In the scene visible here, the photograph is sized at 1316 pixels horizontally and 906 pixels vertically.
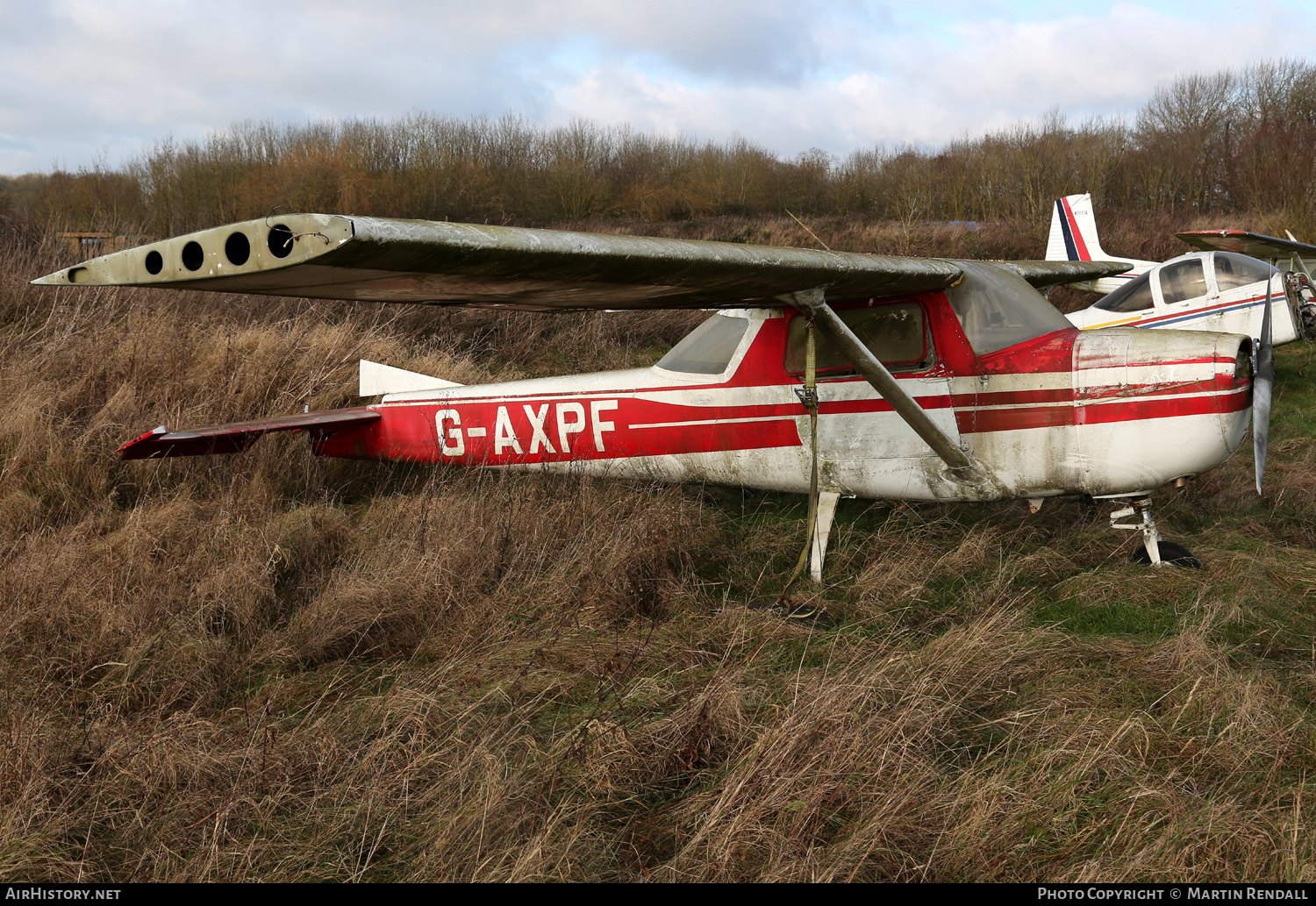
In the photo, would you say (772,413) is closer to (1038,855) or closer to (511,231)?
(511,231)

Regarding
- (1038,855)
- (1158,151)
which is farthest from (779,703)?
(1158,151)

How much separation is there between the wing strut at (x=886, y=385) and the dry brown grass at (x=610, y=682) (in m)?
0.58

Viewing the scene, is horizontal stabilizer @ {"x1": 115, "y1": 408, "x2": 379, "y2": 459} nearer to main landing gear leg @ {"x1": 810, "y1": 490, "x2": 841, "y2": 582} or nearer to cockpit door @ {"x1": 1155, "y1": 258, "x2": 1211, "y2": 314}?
main landing gear leg @ {"x1": 810, "y1": 490, "x2": 841, "y2": 582}

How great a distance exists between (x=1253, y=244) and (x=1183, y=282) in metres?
2.72

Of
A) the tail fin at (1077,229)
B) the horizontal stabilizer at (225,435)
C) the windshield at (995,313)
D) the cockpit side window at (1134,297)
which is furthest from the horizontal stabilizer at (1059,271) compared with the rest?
the tail fin at (1077,229)

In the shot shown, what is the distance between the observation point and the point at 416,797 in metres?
2.52

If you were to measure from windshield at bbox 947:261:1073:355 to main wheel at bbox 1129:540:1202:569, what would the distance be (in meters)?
1.45

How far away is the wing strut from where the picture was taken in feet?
13.7

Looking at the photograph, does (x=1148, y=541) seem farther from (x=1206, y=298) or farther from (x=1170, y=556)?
(x=1206, y=298)

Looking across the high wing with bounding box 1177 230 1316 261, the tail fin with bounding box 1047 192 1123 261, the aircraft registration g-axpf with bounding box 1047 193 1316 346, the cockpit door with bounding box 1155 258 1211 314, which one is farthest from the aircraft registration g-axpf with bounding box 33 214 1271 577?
the tail fin with bounding box 1047 192 1123 261

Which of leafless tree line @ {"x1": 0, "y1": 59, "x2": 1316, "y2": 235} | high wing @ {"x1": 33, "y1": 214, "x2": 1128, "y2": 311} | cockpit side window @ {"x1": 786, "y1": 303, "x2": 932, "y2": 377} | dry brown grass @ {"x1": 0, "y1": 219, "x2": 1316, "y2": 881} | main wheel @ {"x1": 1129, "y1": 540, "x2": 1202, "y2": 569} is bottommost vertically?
main wheel @ {"x1": 1129, "y1": 540, "x2": 1202, "y2": 569}

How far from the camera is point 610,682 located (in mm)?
3293

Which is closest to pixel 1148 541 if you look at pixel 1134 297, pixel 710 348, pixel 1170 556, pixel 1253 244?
pixel 1170 556

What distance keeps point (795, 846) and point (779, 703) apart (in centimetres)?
84
